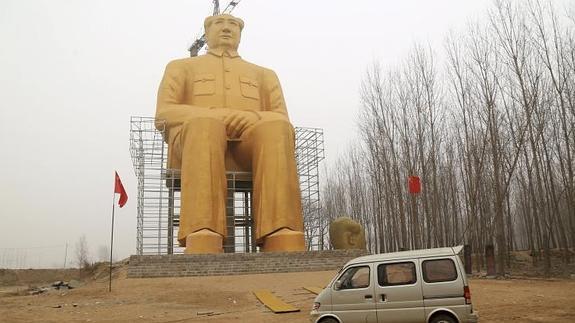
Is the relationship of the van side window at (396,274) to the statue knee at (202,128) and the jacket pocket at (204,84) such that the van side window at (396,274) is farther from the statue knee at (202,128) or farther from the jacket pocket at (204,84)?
the jacket pocket at (204,84)

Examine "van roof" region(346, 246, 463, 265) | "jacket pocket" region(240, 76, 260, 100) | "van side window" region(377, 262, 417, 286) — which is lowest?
"van side window" region(377, 262, 417, 286)

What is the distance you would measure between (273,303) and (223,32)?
12.0 m

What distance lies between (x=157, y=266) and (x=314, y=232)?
21.5 metres

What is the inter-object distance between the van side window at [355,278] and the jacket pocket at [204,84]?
12.2 meters

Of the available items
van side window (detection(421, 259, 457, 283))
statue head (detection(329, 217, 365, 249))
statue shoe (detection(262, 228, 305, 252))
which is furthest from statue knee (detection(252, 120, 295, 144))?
van side window (detection(421, 259, 457, 283))

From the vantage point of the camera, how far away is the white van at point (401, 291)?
19.9 feet

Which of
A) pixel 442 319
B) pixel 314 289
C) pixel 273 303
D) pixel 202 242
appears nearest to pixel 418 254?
pixel 442 319

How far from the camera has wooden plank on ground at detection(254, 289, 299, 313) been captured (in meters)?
9.06

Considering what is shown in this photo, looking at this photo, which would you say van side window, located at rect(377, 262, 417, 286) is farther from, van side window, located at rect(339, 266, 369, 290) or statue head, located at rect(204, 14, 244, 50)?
statue head, located at rect(204, 14, 244, 50)

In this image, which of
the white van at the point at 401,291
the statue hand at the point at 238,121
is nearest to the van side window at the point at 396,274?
the white van at the point at 401,291

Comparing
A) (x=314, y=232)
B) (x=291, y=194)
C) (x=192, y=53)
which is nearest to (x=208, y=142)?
(x=291, y=194)

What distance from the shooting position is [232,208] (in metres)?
19.8

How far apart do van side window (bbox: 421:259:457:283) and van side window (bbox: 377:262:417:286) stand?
158 millimetres

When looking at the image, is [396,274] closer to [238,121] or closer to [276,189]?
[276,189]
